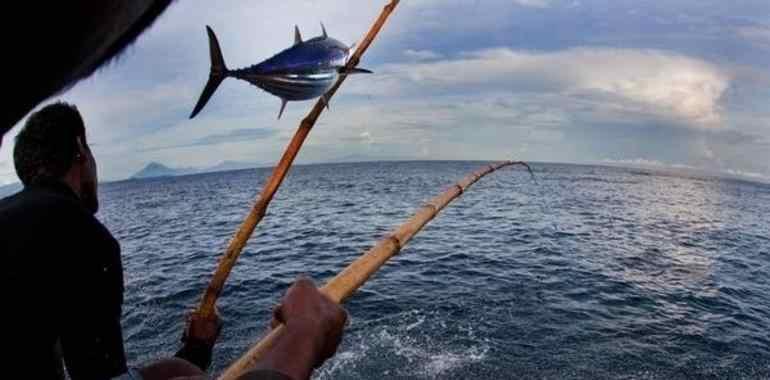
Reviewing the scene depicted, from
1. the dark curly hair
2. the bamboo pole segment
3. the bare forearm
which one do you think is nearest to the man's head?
the dark curly hair

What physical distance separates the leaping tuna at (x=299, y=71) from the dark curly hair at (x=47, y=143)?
2.55ft

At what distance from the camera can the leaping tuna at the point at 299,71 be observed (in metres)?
3.08

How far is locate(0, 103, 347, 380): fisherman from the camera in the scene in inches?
101

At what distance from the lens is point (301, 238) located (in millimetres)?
31641

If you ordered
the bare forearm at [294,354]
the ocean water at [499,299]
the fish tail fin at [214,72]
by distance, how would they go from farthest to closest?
the ocean water at [499,299] → the fish tail fin at [214,72] → the bare forearm at [294,354]

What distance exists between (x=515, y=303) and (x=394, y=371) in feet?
22.9

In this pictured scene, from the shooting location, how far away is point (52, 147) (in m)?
3.01

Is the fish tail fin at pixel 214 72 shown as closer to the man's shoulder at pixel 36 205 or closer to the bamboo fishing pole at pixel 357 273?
the man's shoulder at pixel 36 205

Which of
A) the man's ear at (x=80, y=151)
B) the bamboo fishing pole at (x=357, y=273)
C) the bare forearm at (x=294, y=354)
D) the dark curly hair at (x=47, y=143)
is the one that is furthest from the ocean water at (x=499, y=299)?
the bare forearm at (x=294, y=354)

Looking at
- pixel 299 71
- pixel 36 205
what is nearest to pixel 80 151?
pixel 36 205

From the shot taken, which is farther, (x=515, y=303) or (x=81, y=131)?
(x=515, y=303)

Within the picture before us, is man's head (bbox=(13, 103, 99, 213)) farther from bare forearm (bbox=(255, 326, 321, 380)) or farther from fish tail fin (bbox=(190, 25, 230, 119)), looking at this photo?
bare forearm (bbox=(255, 326, 321, 380))

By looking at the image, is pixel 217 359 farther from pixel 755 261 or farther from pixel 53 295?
pixel 755 261

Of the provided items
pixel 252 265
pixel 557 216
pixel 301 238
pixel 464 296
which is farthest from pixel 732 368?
pixel 557 216
